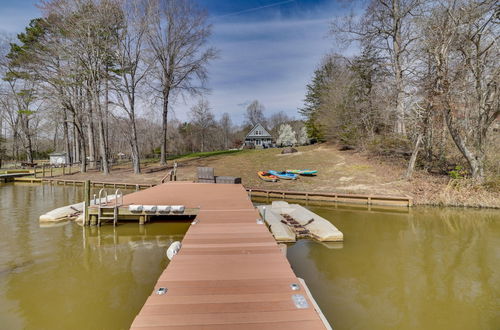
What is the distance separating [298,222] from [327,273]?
139 inches

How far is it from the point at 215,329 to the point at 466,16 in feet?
57.3

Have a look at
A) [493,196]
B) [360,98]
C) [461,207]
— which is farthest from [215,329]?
[360,98]

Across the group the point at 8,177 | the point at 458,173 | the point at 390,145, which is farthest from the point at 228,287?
the point at 8,177

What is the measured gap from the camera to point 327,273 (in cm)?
610

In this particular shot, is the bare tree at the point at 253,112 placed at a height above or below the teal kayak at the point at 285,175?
above

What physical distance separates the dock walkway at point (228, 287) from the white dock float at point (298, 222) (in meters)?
1.83

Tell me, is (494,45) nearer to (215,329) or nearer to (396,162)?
(396,162)

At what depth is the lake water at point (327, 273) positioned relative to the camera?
4.48 m

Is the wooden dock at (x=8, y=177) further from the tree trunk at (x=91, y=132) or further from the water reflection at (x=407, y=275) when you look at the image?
the water reflection at (x=407, y=275)

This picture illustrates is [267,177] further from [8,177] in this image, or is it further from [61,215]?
[8,177]

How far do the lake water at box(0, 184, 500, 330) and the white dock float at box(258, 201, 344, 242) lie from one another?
35cm

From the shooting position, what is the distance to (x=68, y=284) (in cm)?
546

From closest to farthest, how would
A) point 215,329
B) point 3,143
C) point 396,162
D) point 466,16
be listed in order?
1. point 215,329
2. point 466,16
3. point 396,162
4. point 3,143

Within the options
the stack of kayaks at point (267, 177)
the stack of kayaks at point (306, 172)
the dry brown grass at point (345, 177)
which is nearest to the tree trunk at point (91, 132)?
the dry brown grass at point (345, 177)
